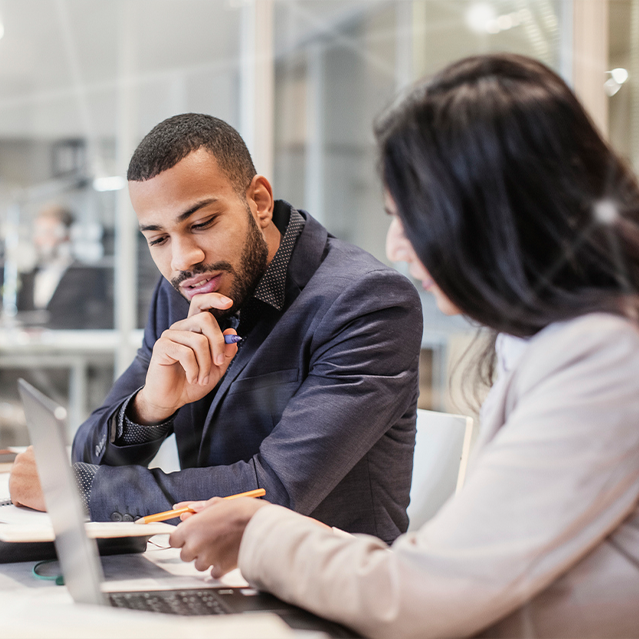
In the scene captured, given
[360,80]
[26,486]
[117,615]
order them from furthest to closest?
[360,80]
[26,486]
[117,615]

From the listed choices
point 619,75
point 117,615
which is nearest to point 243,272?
point 117,615

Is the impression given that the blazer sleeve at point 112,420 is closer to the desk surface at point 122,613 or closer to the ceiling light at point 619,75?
the desk surface at point 122,613

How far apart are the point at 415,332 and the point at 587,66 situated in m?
3.08

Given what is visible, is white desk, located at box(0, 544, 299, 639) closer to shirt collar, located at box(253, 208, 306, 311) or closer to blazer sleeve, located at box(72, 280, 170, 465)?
blazer sleeve, located at box(72, 280, 170, 465)

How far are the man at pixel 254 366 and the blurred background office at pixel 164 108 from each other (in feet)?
6.45

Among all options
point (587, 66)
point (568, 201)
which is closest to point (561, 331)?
point (568, 201)

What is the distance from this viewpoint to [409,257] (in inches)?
32.0

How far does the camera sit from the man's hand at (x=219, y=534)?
84 cm

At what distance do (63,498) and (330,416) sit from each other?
0.54m

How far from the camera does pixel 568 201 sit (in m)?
0.67

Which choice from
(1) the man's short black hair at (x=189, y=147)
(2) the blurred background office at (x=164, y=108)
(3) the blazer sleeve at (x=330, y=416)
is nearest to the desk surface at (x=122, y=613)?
(3) the blazer sleeve at (x=330, y=416)

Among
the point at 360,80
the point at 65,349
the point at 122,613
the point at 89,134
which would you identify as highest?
the point at 360,80

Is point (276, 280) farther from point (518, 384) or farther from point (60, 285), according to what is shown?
point (60, 285)

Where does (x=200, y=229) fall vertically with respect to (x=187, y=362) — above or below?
above
